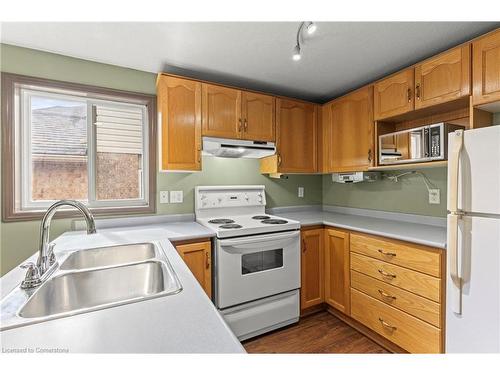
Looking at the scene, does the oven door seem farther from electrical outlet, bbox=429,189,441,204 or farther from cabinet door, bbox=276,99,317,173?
electrical outlet, bbox=429,189,441,204

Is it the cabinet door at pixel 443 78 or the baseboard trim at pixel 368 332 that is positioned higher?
the cabinet door at pixel 443 78

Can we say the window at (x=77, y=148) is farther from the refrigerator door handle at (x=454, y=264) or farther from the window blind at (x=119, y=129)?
the refrigerator door handle at (x=454, y=264)

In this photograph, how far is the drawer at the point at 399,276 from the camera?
57.5 inches

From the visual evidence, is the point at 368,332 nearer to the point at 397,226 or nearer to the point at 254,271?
the point at 397,226

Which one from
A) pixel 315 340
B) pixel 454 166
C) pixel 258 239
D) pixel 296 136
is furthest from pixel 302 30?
pixel 315 340

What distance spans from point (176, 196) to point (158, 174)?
26cm

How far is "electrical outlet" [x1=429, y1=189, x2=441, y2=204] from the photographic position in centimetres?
193

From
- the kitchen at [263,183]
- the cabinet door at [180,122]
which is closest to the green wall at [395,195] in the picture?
the kitchen at [263,183]

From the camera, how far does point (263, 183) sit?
2695mm

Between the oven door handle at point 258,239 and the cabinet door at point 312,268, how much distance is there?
20 centimetres

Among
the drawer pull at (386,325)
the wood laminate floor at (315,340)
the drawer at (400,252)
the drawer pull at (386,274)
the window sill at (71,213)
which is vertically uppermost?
the window sill at (71,213)
